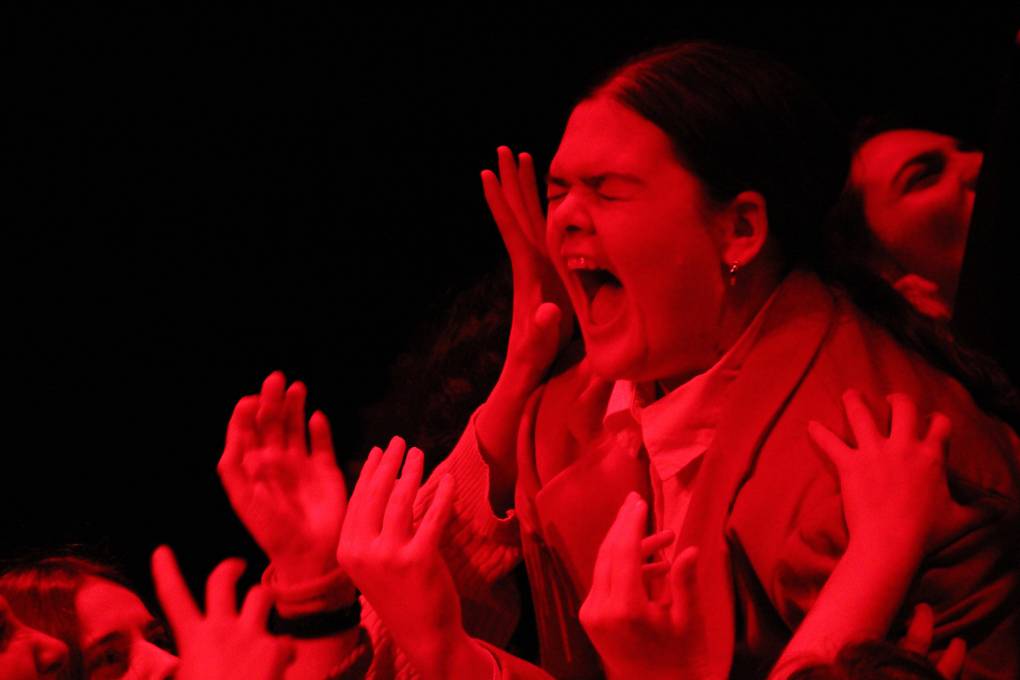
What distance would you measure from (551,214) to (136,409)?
0.81m

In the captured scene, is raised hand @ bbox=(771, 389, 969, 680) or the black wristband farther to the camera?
the black wristband

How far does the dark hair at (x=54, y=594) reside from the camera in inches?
59.0

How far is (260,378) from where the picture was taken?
1967 millimetres

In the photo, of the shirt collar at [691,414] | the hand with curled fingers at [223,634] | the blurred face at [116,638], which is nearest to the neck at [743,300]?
the shirt collar at [691,414]

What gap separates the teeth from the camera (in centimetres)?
135

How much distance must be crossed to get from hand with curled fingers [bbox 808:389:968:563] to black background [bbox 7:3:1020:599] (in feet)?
2.50

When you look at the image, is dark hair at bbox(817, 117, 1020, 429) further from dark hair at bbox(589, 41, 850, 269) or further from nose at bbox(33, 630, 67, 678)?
nose at bbox(33, 630, 67, 678)

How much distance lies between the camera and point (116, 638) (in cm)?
152

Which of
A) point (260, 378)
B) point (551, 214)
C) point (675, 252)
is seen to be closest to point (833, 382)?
point (675, 252)

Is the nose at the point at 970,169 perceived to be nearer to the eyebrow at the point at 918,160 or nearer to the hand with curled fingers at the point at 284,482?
the eyebrow at the point at 918,160

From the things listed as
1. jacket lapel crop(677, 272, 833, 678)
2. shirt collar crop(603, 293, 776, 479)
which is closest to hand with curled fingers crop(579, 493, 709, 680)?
jacket lapel crop(677, 272, 833, 678)

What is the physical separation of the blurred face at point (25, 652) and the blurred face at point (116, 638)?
6 centimetres

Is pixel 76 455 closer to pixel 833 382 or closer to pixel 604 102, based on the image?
pixel 604 102

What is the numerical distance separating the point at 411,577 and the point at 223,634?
0.17m
